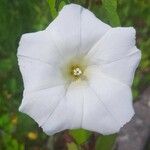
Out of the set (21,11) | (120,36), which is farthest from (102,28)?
(21,11)

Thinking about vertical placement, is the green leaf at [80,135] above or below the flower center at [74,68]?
below

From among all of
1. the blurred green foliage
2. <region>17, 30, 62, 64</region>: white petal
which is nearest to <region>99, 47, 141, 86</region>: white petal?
<region>17, 30, 62, 64</region>: white petal

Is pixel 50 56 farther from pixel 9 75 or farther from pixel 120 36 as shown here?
pixel 9 75

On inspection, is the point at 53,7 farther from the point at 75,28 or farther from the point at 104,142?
the point at 104,142

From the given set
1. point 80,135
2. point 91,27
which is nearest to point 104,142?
point 80,135

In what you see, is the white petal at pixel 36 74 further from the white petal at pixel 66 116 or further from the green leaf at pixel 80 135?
the green leaf at pixel 80 135

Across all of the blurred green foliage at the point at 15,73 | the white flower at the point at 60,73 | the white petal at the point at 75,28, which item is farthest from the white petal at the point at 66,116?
the blurred green foliage at the point at 15,73

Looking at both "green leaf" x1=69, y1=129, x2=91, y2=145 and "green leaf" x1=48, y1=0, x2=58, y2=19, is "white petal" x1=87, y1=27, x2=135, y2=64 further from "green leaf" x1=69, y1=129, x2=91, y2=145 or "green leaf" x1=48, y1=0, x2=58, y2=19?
"green leaf" x1=69, y1=129, x2=91, y2=145
